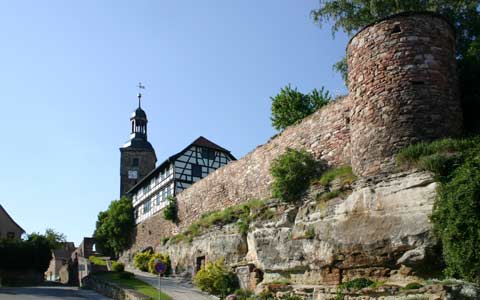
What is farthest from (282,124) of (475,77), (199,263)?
(475,77)

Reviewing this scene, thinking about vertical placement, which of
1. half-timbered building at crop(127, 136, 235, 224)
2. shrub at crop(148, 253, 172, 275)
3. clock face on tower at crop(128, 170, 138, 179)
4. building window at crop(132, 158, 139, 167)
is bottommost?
shrub at crop(148, 253, 172, 275)

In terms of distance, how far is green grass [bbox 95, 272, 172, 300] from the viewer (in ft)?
66.2

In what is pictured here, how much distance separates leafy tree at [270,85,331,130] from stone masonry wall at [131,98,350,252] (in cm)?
586

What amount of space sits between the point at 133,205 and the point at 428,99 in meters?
31.1

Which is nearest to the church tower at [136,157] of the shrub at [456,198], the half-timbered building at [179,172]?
the half-timbered building at [179,172]

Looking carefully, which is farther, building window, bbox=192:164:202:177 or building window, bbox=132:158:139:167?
building window, bbox=132:158:139:167

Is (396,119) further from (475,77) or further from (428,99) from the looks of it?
(475,77)

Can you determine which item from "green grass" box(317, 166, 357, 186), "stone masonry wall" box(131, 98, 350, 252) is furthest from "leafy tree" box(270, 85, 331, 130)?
"green grass" box(317, 166, 357, 186)

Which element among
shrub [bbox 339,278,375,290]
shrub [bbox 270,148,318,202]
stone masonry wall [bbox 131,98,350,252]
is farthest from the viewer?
shrub [bbox 270,148,318,202]

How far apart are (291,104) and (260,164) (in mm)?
9113

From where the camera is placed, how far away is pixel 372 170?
15391 mm

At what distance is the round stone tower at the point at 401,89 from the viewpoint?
15.1 m

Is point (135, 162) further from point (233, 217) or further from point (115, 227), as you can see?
point (233, 217)

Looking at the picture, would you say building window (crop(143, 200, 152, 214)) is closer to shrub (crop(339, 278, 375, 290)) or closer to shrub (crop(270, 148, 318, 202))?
shrub (crop(270, 148, 318, 202))
